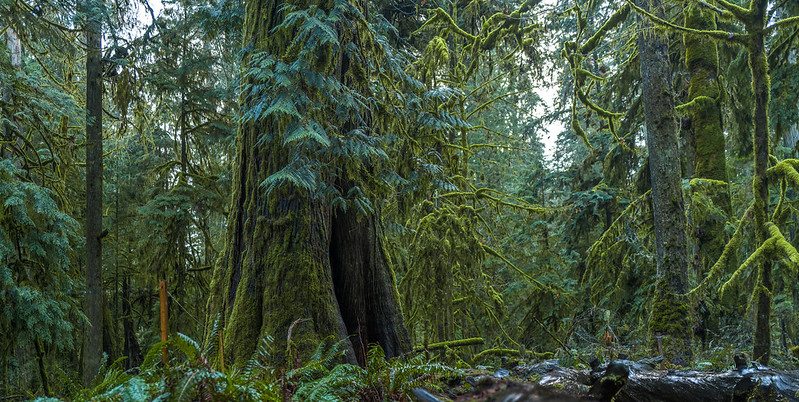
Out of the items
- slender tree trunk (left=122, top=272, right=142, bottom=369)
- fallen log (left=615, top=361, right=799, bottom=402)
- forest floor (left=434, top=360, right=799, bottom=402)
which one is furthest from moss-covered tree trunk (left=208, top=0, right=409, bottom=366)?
slender tree trunk (left=122, top=272, right=142, bottom=369)

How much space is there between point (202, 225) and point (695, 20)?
9971mm

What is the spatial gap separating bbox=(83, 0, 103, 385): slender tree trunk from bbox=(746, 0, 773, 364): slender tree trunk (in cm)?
907

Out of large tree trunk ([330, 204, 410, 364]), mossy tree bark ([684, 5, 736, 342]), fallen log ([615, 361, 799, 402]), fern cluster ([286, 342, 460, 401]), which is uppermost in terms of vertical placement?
mossy tree bark ([684, 5, 736, 342])

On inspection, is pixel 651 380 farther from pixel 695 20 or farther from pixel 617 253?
pixel 695 20

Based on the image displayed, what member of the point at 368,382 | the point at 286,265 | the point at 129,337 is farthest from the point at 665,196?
the point at 129,337

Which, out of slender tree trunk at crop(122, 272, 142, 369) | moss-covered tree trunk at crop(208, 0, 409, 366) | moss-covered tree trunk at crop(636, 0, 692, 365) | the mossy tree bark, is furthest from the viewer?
slender tree trunk at crop(122, 272, 142, 369)

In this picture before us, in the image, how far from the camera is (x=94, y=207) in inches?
330

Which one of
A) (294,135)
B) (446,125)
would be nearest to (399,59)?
(446,125)

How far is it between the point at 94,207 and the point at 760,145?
30.9 ft

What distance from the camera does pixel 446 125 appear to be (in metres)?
5.41

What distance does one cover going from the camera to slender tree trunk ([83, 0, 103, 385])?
8164mm

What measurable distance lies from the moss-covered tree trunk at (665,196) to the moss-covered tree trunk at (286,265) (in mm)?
3554

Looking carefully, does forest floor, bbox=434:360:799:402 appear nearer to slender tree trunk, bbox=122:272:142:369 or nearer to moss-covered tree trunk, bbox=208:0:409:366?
moss-covered tree trunk, bbox=208:0:409:366

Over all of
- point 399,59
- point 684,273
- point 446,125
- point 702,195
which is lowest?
point 684,273
